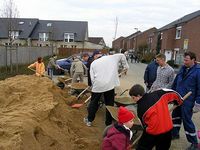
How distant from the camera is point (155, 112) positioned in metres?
4.55

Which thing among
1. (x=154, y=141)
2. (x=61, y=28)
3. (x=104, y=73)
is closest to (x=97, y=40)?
(x=61, y=28)

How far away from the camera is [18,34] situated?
66.5 m

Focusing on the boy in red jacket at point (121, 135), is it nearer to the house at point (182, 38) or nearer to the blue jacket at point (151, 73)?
the blue jacket at point (151, 73)

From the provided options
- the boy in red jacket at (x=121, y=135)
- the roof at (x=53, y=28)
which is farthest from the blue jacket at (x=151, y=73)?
the roof at (x=53, y=28)

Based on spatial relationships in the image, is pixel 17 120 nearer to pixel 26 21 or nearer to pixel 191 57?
pixel 191 57

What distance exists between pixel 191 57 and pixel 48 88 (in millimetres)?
4761

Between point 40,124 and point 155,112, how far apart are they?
6.33 ft

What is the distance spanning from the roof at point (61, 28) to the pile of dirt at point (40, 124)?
61.5m

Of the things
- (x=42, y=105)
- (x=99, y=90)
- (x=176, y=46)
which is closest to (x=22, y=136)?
(x=42, y=105)

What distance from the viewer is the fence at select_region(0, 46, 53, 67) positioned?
68.0 ft

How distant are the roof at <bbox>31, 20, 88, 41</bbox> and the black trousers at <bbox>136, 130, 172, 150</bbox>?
2580 inches

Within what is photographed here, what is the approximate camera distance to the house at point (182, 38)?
35.7m

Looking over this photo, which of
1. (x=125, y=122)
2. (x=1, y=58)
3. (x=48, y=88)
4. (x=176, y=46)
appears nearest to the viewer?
(x=125, y=122)

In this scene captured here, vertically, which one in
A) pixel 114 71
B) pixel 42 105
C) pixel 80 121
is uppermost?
pixel 114 71
